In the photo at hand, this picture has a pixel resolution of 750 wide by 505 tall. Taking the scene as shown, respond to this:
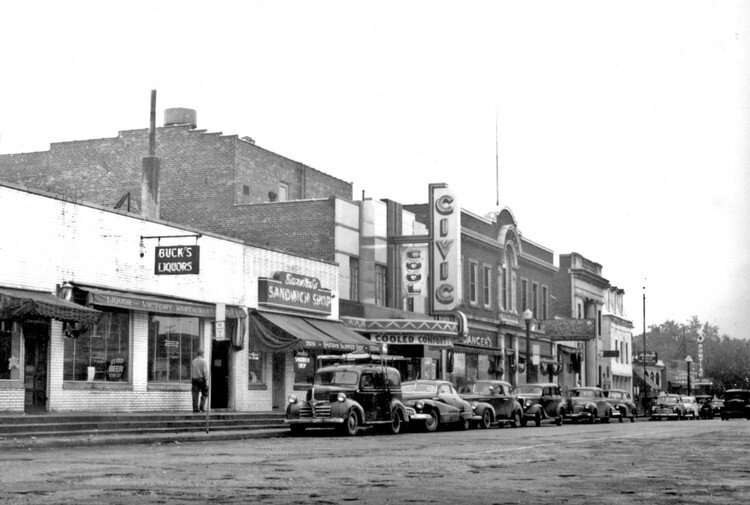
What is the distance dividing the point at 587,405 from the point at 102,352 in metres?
22.7

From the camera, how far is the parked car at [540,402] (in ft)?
133

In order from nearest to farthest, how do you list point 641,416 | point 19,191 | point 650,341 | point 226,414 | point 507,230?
point 19,191 < point 226,414 < point 507,230 < point 641,416 < point 650,341

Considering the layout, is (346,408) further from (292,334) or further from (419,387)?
(292,334)

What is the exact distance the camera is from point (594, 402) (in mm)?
45188

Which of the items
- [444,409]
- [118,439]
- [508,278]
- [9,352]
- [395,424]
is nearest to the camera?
[118,439]

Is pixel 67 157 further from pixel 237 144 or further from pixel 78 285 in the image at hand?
pixel 78 285

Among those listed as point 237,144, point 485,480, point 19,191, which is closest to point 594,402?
point 237,144

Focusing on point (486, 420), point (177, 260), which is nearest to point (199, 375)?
point (177, 260)

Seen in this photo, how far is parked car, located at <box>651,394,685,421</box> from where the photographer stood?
60188mm

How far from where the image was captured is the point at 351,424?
27.7 meters

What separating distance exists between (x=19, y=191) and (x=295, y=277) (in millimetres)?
12848

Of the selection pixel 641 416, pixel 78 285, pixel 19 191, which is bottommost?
pixel 641 416

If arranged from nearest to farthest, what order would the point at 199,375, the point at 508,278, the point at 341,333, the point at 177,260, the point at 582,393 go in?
the point at 177,260, the point at 199,375, the point at 341,333, the point at 582,393, the point at 508,278

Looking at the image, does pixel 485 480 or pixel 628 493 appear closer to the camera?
pixel 628 493
